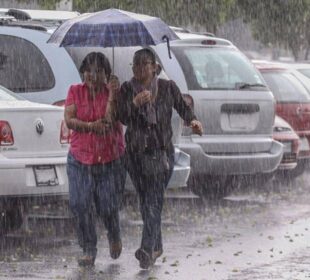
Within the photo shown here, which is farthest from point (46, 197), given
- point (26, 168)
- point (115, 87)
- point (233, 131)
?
point (233, 131)

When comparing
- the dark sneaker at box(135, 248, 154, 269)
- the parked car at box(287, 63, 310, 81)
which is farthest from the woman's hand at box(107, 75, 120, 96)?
the parked car at box(287, 63, 310, 81)

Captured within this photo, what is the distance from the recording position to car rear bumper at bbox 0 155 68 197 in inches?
387

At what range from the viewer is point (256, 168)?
528 inches

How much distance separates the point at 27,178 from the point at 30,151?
218 millimetres

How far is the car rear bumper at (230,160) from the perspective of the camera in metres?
12.9

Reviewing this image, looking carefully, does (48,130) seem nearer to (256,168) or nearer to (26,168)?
(26,168)

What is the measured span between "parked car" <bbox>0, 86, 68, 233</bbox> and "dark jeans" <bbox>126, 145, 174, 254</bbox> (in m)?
0.96

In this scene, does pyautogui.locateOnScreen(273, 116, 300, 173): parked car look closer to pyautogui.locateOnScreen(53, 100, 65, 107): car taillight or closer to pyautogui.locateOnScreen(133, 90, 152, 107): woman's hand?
pyautogui.locateOnScreen(53, 100, 65, 107): car taillight

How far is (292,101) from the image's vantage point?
53.2ft

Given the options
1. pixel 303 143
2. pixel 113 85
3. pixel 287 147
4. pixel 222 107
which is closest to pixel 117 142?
pixel 113 85

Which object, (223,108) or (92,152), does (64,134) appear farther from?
(223,108)

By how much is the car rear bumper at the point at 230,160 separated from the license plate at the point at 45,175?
254cm

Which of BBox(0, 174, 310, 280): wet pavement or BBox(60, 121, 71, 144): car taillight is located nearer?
BBox(0, 174, 310, 280): wet pavement

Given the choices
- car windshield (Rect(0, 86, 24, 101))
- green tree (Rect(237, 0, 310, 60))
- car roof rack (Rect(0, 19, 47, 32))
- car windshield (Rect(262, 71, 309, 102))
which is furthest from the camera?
green tree (Rect(237, 0, 310, 60))
